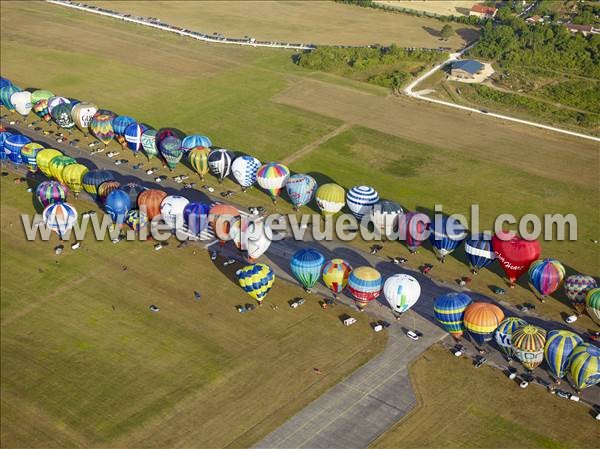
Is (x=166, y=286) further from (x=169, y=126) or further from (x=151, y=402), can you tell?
(x=169, y=126)

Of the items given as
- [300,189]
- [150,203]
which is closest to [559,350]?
[300,189]

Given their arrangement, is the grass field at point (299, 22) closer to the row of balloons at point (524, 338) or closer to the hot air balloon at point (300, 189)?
the hot air balloon at point (300, 189)

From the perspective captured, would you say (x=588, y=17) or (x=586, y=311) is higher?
(x=588, y=17)

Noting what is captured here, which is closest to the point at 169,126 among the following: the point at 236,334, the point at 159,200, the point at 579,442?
the point at 159,200

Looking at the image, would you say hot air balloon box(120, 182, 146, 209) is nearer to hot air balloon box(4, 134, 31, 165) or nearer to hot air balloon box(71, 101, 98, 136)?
hot air balloon box(4, 134, 31, 165)

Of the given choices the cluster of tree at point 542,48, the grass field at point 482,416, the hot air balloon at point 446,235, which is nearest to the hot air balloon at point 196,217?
the hot air balloon at point 446,235

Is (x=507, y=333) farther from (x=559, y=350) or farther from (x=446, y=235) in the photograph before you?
(x=446, y=235)
